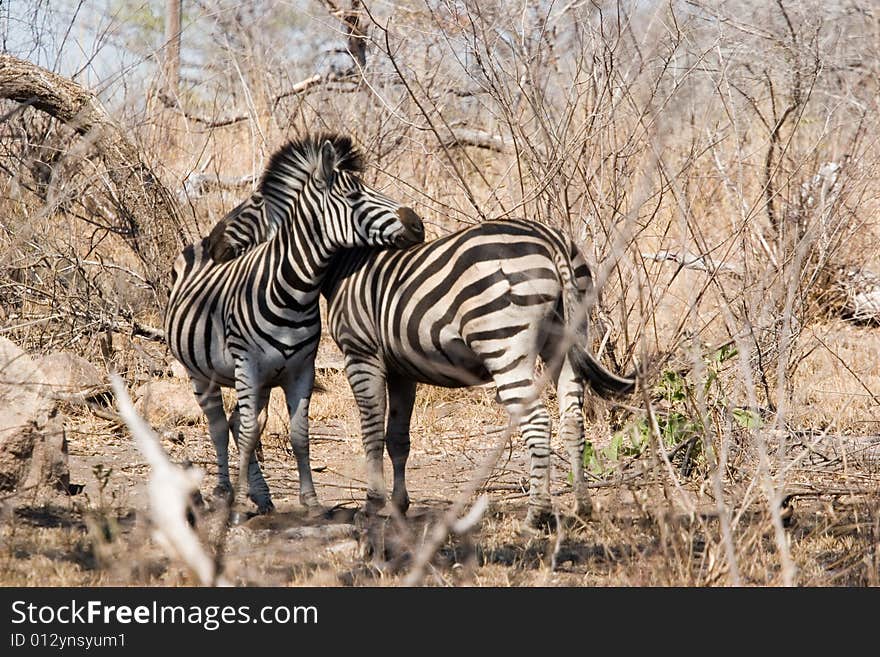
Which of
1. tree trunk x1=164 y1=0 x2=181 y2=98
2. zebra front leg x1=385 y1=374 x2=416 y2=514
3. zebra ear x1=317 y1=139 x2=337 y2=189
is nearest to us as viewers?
zebra ear x1=317 y1=139 x2=337 y2=189

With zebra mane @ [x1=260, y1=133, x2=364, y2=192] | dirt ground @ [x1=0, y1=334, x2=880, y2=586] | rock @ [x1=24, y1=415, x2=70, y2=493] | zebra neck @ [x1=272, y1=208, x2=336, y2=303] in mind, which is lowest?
dirt ground @ [x1=0, y1=334, x2=880, y2=586]

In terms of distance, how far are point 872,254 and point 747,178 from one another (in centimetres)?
152

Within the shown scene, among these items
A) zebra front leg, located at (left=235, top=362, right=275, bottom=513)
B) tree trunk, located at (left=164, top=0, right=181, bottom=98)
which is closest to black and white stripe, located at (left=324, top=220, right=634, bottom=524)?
zebra front leg, located at (left=235, top=362, right=275, bottom=513)

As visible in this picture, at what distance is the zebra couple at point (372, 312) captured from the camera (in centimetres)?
508

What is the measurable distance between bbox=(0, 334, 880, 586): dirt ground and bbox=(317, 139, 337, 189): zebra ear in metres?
1.63

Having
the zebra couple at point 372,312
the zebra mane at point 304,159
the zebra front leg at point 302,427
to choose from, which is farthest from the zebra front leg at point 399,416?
the zebra mane at point 304,159

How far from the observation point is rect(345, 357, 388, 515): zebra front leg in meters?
5.60

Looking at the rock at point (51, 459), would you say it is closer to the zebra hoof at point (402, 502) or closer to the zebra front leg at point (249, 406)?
the zebra front leg at point (249, 406)

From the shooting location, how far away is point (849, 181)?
6742 millimetres

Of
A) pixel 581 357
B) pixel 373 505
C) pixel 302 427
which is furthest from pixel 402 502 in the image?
pixel 581 357

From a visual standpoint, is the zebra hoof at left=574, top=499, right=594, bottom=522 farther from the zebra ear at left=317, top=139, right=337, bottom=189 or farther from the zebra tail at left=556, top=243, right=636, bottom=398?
the zebra ear at left=317, top=139, right=337, bottom=189

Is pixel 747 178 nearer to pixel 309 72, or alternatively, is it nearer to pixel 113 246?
pixel 309 72

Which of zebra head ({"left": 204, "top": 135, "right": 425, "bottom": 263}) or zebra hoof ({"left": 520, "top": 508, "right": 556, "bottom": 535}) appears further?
zebra head ({"left": 204, "top": 135, "right": 425, "bottom": 263})
